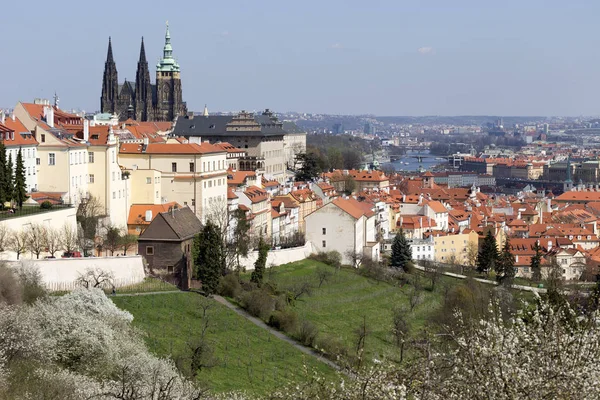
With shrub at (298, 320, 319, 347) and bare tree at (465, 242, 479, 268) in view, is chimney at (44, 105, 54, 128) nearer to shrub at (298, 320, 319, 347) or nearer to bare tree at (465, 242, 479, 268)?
shrub at (298, 320, 319, 347)

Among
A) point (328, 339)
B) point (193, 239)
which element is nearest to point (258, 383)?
point (328, 339)

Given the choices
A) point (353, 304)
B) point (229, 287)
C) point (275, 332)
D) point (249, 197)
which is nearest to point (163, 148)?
point (249, 197)

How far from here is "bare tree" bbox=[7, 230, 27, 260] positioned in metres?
34.6

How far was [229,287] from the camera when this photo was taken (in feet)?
132

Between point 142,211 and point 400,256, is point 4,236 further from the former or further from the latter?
point 400,256

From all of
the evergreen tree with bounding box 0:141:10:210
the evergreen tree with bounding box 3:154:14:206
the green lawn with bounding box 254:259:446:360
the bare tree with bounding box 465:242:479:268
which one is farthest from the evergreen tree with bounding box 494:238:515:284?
the evergreen tree with bounding box 0:141:10:210

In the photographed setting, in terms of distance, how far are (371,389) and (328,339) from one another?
24.2 metres

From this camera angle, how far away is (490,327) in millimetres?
14617

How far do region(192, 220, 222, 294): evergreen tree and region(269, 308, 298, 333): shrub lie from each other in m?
2.43

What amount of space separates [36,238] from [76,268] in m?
2.43

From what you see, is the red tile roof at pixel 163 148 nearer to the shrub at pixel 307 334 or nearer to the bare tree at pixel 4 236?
the bare tree at pixel 4 236

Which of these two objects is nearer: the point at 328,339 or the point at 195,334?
the point at 195,334

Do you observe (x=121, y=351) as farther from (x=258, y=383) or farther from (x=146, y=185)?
(x=146, y=185)

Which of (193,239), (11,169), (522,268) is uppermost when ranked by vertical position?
(11,169)
